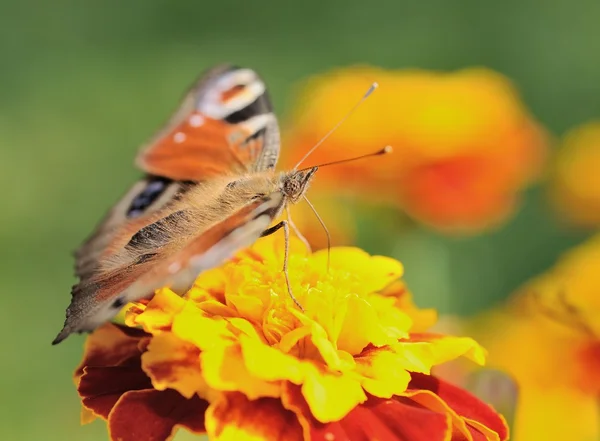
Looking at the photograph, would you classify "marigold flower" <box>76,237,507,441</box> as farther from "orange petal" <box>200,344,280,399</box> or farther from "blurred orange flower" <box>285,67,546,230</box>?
"blurred orange flower" <box>285,67,546,230</box>

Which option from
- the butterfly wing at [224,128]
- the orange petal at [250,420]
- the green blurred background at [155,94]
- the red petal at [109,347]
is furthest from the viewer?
the green blurred background at [155,94]

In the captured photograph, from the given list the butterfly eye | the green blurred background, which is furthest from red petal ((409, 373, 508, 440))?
the green blurred background

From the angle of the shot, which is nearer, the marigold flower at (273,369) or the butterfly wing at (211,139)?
the marigold flower at (273,369)

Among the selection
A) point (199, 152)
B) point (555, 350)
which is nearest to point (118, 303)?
point (199, 152)

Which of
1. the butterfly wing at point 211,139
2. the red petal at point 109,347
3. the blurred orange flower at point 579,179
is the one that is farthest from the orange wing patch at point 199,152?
the blurred orange flower at point 579,179

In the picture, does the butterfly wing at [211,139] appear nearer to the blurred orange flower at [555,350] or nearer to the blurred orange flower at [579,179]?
the blurred orange flower at [555,350]

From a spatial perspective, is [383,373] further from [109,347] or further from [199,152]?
[199,152]
